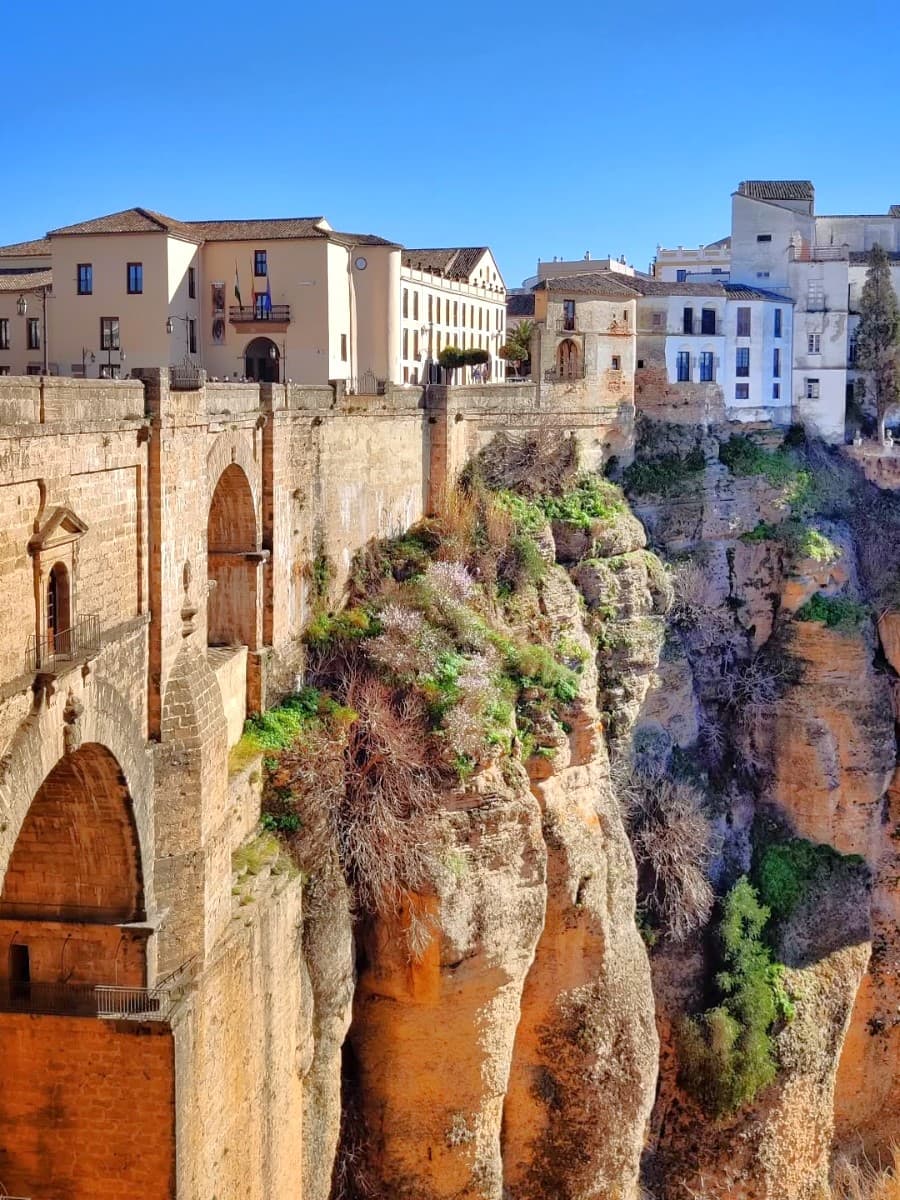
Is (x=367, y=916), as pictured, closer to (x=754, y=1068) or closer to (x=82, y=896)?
(x=82, y=896)

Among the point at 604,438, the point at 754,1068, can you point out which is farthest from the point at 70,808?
the point at 604,438

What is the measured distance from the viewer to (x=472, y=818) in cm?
2159

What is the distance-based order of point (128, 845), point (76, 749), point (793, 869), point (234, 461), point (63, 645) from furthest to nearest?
point (793, 869) < point (234, 461) < point (128, 845) < point (76, 749) < point (63, 645)

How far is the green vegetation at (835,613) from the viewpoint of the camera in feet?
108

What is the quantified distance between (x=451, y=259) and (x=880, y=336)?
40.4ft

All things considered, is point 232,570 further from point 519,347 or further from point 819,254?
point 819,254

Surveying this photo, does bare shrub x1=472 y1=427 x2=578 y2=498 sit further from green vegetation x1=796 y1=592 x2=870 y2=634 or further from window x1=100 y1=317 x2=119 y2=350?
window x1=100 y1=317 x2=119 y2=350

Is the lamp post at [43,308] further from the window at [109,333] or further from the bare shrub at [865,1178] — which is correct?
the bare shrub at [865,1178]

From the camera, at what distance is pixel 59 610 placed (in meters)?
14.0

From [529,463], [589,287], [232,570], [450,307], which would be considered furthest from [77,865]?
[450,307]

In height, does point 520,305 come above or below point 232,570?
above

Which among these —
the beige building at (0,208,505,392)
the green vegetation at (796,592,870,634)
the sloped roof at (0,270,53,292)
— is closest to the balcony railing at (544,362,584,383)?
the beige building at (0,208,505,392)

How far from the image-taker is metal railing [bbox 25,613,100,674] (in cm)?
1330

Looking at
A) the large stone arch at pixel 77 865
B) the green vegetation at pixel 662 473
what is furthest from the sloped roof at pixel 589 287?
the large stone arch at pixel 77 865
